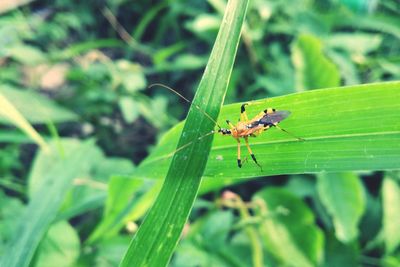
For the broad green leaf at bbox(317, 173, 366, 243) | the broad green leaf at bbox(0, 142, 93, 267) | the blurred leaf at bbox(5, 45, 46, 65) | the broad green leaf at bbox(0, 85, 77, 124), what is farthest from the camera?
the blurred leaf at bbox(5, 45, 46, 65)

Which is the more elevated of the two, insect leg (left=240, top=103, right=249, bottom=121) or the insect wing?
insect leg (left=240, top=103, right=249, bottom=121)

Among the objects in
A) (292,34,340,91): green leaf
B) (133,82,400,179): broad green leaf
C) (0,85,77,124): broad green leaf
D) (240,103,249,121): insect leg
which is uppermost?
(292,34,340,91): green leaf

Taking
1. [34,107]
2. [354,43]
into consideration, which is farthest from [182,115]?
[354,43]

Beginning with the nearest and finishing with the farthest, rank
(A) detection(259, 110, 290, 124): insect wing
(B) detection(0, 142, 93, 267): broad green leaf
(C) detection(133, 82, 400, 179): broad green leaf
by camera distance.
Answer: (C) detection(133, 82, 400, 179): broad green leaf < (A) detection(259, 110, 290, 124): insect wing < (B) detection(0, 142, 93, 267): broad green leaf

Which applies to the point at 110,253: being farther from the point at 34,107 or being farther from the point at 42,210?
the point at 34,107

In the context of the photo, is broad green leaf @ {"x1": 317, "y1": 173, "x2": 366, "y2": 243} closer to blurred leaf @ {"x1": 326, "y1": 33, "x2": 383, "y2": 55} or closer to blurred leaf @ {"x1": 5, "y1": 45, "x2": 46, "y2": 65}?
blurred leaf @ {"x1": 326, "y1": 33, "x2": 383, "y2": 55}

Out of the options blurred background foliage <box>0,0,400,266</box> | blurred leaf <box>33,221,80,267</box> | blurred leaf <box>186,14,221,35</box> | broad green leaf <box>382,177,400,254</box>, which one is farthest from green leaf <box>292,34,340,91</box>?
blurred leaf <box>33,221,80,267</box>

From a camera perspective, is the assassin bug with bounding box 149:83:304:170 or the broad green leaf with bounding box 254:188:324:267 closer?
the assassin bug with bounding box 149:83:304:170

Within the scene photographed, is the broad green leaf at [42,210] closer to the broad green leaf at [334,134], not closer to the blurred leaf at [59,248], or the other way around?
the blurred leaf at [59,248]
